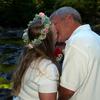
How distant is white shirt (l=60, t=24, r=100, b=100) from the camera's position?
386 cm

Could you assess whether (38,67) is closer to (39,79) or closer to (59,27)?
(39,79)

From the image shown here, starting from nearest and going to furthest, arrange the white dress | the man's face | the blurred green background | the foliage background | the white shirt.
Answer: the white dress < the white shirt < the man's face < the blurred green background < the foliage background

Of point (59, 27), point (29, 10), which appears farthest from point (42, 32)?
point (29, 10)

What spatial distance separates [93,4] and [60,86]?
37406 millimetres

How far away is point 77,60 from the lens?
3.85 meters

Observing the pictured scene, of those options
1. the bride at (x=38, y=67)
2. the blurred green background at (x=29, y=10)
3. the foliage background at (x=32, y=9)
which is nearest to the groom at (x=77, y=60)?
the bride at (x=38, y=67)

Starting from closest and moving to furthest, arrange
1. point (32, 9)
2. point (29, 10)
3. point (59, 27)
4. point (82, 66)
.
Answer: point (82, 66), point (59, 27), point (29, 10), point (32, 9)

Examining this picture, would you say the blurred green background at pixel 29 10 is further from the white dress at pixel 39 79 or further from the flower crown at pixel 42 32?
the white dress at pixel 39 79

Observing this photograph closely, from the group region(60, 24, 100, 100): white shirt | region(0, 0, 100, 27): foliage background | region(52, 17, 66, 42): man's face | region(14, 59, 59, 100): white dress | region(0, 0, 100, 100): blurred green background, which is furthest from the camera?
region(0, 0, 100, 27): foliage background

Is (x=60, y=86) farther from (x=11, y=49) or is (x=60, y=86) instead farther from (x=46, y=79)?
(x=11, y=49)

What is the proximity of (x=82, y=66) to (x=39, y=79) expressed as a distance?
403mm

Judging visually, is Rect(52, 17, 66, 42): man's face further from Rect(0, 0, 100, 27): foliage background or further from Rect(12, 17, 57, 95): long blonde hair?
Rect(0, 0, 100, 27): foliage background

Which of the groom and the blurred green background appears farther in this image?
the blurred green background

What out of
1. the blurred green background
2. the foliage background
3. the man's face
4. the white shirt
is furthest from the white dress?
the foliage background
